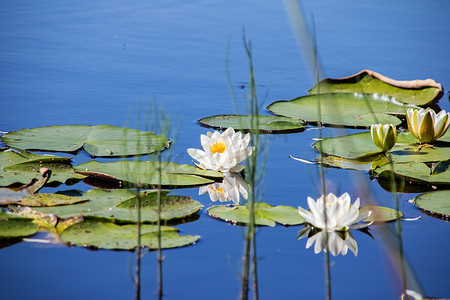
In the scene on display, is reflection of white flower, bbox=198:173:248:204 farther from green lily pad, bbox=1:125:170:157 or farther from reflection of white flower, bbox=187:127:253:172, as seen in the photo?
green lily pad, bbox=1:125:170:157

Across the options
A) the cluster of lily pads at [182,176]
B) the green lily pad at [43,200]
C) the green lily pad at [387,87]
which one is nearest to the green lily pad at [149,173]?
the cluster of lily pads at [182,176]

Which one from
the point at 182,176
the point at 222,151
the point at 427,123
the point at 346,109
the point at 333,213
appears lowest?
the point at 333,213

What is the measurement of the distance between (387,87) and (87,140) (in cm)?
210

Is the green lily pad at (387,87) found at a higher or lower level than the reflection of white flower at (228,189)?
higher

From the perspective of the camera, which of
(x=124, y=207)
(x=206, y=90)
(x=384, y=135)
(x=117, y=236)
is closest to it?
(x=117, y=236)

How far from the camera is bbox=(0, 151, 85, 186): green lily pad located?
2.61 meters

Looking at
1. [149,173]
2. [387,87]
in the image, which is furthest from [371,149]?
[149,173]

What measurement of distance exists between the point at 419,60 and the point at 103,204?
10.9ft

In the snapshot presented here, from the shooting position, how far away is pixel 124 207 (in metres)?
2.37

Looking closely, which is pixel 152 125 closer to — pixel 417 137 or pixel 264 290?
pixel 417 137

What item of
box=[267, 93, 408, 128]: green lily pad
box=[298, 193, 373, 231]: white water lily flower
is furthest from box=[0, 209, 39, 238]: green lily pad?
box=[267, 93, 408, 128]: green lily pad

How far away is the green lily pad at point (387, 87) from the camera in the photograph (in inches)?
154

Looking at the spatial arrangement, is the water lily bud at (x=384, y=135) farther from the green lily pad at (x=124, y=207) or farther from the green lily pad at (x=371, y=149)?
the green lily pad at (x=124, y=207)

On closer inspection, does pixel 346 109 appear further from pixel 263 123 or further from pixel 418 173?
pixel 418 173
